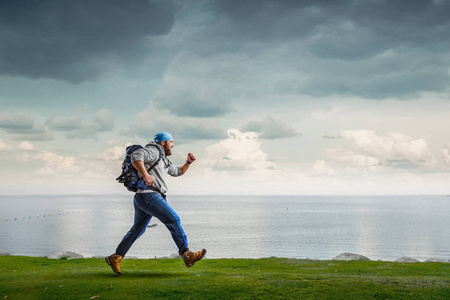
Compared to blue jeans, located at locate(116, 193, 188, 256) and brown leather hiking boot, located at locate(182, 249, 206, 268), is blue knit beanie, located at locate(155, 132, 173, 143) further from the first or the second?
brown leather hiking boot, located at locate(182, 249, 206, 268)

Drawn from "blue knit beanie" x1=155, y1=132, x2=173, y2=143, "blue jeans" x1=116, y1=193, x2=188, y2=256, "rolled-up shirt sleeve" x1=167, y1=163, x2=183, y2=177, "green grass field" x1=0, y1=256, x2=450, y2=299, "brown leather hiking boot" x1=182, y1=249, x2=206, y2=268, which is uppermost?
"blue knit beanie" x1=155, y1=132, x2=173, y2=143

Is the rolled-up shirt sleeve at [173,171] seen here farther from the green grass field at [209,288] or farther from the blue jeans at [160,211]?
the green grass field at [209,288]

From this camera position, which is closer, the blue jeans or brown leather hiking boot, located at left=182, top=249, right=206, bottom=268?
the blue jeans

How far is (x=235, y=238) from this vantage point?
79875 mm

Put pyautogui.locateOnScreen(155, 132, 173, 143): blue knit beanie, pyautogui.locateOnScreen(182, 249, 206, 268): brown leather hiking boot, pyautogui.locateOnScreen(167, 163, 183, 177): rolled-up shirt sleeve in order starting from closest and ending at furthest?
pyautogui.locateOnScreen(182, 249, 206, 268): brown leather hiking boot, pyautogui.locateOnScreen(155, 132, 173, 143): blue knit beanie, pyautogui.locateOnScreen(167, 163, 183, 177): rolled-up shirt sleeve

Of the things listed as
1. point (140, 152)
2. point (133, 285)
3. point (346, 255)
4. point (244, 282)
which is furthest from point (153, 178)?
point (346, 255)

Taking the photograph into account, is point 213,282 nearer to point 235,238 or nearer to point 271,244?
point 271,244

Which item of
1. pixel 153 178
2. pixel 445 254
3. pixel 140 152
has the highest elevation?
pixel 140 152

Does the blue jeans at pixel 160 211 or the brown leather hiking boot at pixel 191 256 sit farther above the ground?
the blue jeans at pixel 160 211

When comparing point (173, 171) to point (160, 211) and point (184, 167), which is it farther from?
point (160, 211)

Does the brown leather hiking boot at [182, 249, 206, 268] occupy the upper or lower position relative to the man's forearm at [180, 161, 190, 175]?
lower

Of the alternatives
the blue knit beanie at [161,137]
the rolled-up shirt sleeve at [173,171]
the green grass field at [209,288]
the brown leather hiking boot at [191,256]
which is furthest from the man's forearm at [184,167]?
the green grass field at [209,288]

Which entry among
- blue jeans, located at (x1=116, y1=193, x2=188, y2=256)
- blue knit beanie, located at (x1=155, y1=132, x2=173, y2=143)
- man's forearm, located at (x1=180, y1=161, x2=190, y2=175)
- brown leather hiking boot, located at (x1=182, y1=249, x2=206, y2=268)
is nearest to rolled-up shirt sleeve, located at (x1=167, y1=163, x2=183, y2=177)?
man's forearm, located at (x1=180, y1=161, x2=190, y2=175)

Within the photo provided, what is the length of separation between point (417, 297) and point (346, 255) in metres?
17.5
